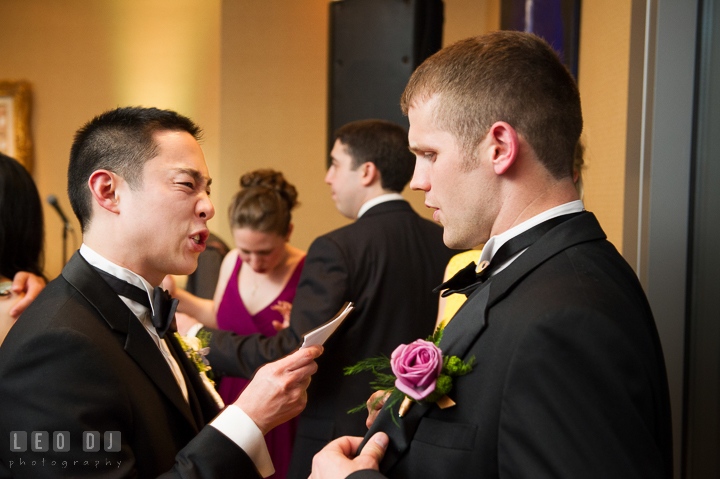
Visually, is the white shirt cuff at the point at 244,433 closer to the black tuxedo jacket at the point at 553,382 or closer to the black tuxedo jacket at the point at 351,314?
the black tuxedo jacket at the point at 553,382

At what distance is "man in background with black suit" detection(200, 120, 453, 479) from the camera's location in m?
2.15

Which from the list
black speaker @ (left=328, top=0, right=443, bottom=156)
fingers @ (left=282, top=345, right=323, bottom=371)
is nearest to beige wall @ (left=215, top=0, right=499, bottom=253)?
black speaker @ (left=328, top=0, right=443, bottom=156)

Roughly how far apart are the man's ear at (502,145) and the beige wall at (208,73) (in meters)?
3.79

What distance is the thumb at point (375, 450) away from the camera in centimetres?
96

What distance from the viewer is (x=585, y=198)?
7.57 feet

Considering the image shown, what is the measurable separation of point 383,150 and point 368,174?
12 cm

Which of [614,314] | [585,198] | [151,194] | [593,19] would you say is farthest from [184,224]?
Result: [593,19]

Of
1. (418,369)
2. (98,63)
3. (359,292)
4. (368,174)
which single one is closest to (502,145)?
(418,369)

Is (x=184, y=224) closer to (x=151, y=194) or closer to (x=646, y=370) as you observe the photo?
(x=151, y=194)

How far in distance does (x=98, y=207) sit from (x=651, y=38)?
5.15 feet

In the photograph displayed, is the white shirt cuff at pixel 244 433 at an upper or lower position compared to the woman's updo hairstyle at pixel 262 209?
lower

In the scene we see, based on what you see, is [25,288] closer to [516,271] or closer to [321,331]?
[321,331]

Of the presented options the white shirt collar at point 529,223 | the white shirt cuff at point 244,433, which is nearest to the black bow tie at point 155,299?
the white shirt cuff at point 244,433

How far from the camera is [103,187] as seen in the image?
127 cm
